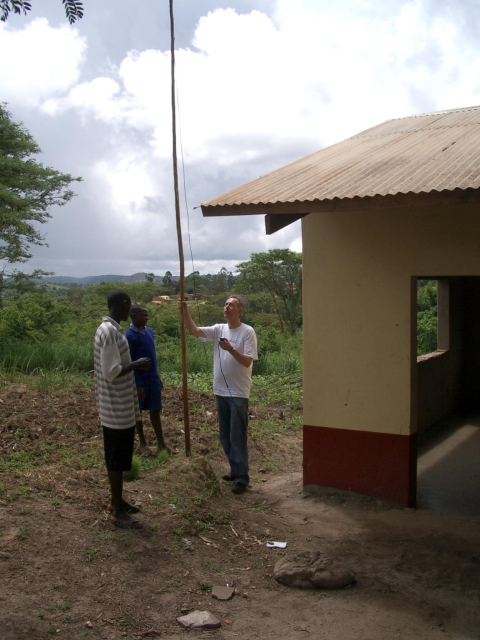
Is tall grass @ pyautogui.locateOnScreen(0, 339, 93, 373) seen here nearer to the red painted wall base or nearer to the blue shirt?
the blue shirt

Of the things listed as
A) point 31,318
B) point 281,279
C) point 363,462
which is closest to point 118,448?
point 363,462

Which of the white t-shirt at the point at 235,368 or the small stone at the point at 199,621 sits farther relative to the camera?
the white t-shirt at the point at 235,368

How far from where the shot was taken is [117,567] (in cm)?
411

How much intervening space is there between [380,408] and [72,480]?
9.09 feet

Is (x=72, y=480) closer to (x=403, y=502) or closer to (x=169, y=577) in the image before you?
(x=169, y=577)

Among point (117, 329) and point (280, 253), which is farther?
point (280, 253)

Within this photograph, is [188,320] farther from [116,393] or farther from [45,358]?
[45,358]

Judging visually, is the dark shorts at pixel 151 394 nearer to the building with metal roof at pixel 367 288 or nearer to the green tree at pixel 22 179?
the building with metal roof at pixel 367 288

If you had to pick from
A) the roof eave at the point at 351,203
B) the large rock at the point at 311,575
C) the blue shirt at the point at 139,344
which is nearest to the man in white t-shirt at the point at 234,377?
the blue shirt at the point at 139,344

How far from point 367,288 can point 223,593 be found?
2.85 meters

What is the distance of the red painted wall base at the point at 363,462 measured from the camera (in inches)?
216

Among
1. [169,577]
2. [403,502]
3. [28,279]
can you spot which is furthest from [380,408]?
[28,279]

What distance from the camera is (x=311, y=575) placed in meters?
4.18

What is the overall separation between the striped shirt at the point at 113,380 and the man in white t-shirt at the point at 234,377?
1.25 m
